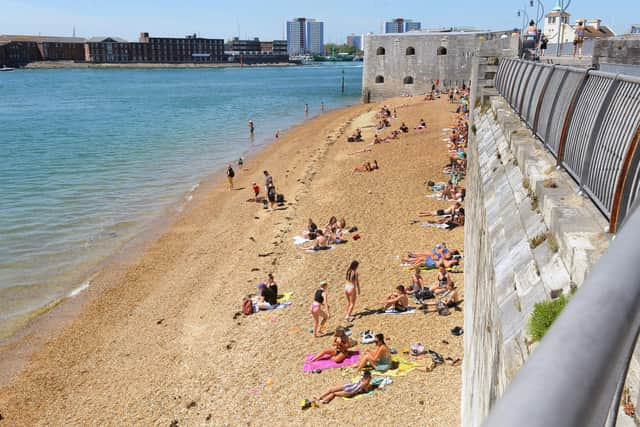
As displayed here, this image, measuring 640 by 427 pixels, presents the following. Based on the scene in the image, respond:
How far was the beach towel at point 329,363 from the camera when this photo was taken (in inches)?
397

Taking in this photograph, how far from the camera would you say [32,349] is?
1293cm

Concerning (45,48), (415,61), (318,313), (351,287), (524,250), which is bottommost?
(318,313)

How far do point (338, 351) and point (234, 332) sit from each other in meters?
2.96

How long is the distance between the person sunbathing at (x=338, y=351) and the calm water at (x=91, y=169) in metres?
8.44

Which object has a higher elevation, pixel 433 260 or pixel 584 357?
pixel 584 357

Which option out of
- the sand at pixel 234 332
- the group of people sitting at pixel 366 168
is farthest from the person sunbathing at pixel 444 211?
the group of people sitting at pixel 366 168

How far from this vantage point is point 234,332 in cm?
1221

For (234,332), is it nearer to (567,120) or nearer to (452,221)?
(452,221)

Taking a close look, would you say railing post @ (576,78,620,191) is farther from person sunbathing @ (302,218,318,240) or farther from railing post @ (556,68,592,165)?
person sunbathing @ (302,218,318,240)

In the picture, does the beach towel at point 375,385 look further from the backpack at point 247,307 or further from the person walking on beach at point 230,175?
the person walking on beach at point 230,175

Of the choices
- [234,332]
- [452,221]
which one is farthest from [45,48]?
[234,332]

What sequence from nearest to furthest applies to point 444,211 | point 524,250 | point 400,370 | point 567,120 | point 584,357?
point 584,357
point 524,250
point 567,120
point 400,370
point 444,211

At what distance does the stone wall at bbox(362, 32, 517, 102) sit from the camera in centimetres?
5375

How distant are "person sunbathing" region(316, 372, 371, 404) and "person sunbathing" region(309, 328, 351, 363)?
0.93 m
